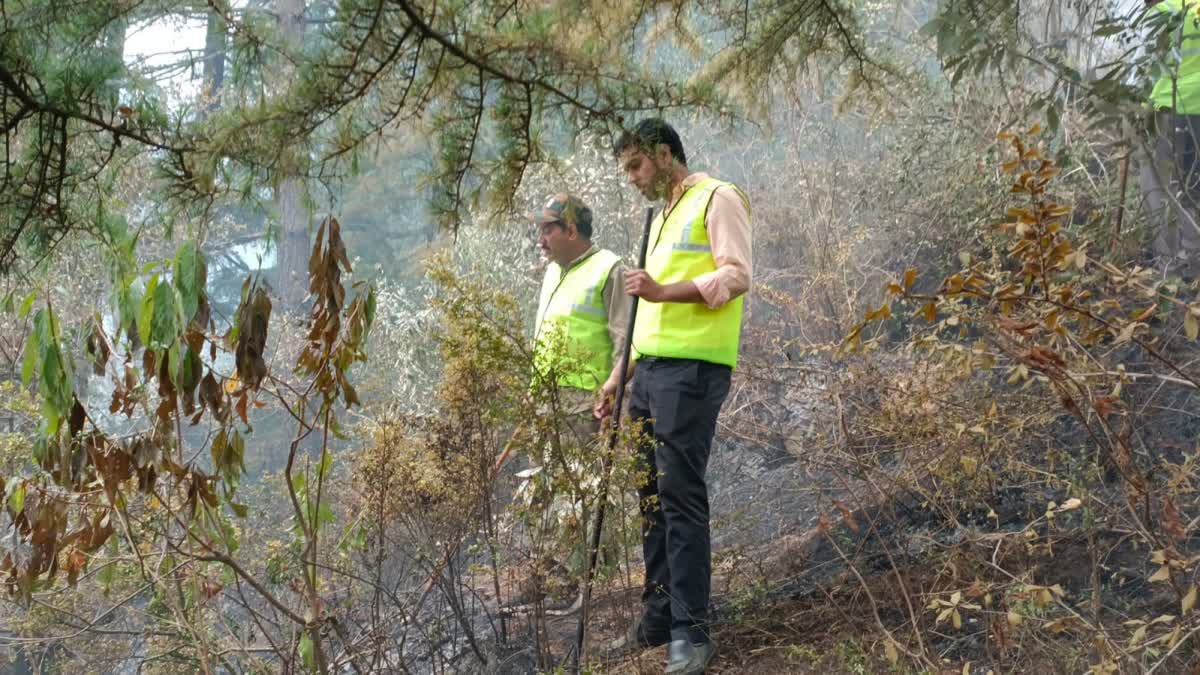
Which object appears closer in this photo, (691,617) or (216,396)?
(216,396)

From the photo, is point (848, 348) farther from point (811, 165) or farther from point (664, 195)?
point (811, 165)

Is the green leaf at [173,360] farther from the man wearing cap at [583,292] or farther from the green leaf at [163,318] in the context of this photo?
the man wearing cap at [583,292]

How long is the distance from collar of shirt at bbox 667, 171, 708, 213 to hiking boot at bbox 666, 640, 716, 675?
58.7 inches

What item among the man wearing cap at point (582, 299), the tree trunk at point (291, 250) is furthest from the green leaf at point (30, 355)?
the tree trunk at point (291, 250)

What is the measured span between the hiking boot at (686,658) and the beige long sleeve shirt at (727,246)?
3.62 ft

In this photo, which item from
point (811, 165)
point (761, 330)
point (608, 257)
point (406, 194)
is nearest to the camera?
point (608, 257)

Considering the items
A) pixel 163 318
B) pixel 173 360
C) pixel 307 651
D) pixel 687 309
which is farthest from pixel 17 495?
pixel 687 309

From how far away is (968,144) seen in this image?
296 inches

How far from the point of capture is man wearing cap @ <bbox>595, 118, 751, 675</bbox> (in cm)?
388

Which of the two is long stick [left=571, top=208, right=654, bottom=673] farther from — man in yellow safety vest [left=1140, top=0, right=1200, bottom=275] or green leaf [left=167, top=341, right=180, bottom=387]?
man in yellow safety vest [left=1140, top=0, right=1200, bottom=275]

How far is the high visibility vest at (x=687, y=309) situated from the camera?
4.02 m

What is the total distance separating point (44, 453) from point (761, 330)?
15.3 feet

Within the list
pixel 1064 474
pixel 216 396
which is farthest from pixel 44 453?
pixel 1064 474

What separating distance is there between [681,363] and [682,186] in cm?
62
